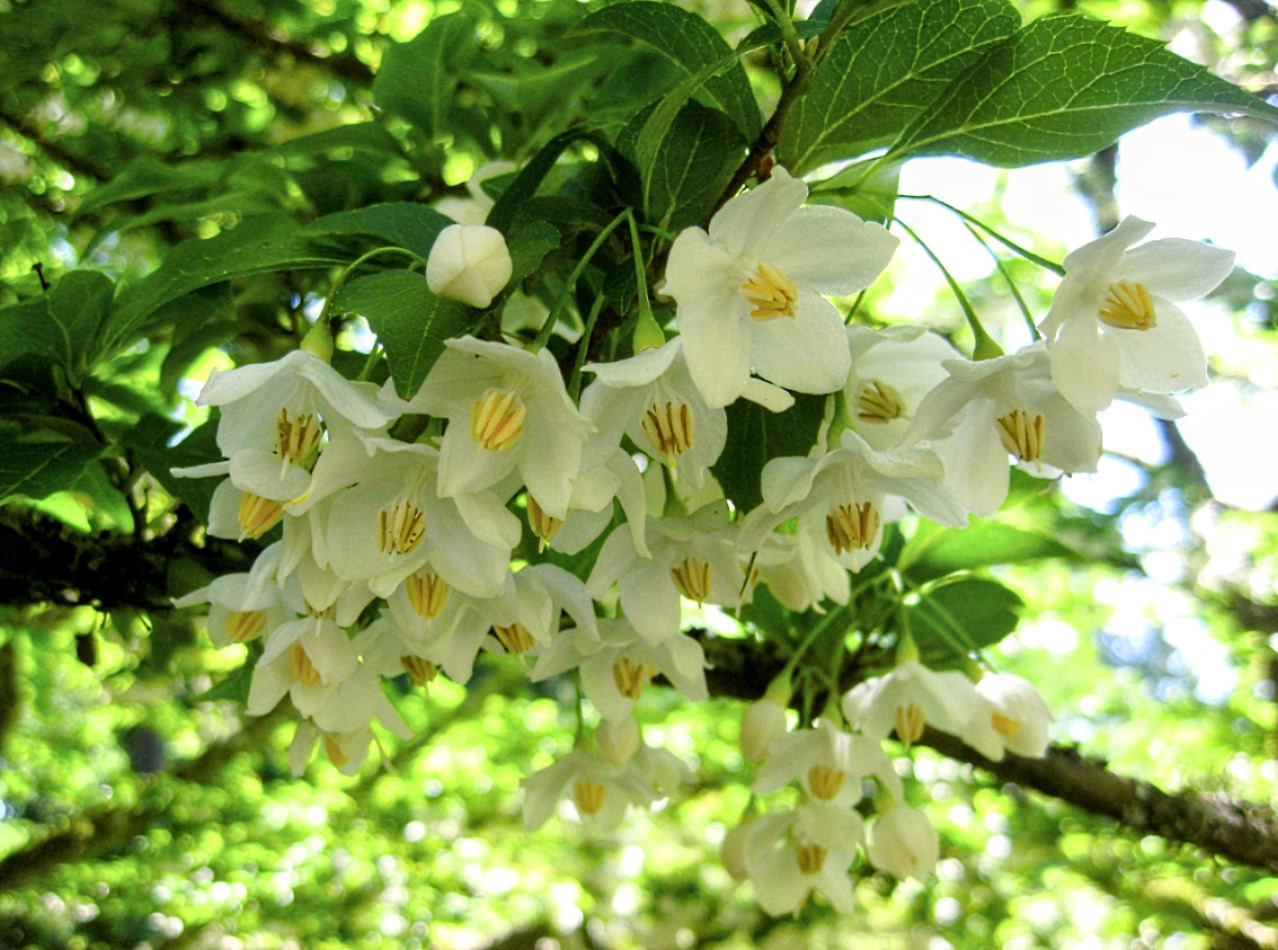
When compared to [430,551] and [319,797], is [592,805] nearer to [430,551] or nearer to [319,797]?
[430,551]

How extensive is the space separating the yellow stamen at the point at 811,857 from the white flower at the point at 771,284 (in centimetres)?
71

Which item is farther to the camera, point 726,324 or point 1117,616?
point 1117,616

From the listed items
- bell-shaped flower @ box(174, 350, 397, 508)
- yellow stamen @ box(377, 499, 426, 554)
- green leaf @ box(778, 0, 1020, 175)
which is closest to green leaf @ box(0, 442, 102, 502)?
bell-shaped flower @ box(174, 350, 397, 508)

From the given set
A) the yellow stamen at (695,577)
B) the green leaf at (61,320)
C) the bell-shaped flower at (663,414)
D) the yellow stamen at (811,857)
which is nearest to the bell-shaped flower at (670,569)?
the yellow stamen at (695,577)

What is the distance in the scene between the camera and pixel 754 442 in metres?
0.84

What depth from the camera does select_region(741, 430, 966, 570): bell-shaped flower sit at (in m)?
0.74

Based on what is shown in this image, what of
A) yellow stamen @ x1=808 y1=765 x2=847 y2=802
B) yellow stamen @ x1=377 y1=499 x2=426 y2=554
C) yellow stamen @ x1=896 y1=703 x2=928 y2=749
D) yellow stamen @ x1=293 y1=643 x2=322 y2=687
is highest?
yellow stamen @ x1=377 y1=499 x2=426 y2=554

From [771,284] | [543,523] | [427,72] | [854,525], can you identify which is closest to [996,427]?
[854,525]

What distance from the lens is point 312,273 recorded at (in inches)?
53.1

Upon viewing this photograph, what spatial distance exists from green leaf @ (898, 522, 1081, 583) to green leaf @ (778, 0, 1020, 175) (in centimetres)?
62

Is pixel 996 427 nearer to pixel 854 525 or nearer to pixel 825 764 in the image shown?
pixel 854 525

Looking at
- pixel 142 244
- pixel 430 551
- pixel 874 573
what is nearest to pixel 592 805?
pixel 874 573

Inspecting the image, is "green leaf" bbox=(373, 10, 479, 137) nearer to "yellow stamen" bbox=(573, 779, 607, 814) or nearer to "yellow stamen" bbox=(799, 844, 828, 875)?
"yellow stamen" bbox=(573, 779, 607, 814)

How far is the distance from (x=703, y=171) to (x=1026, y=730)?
73cm
